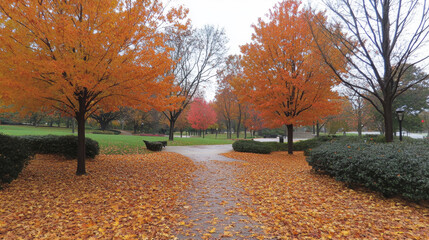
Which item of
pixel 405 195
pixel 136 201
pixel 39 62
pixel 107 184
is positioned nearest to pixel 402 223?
pixel 405 195

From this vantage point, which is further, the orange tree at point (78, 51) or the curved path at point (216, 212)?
the orange tree at point (78, 51)

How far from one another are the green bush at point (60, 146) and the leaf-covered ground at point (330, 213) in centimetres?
673

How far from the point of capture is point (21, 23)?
15.8ft

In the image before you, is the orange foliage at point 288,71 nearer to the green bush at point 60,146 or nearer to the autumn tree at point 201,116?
the green bush at point 60,146

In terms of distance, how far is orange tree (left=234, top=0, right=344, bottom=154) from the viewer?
35.7ft

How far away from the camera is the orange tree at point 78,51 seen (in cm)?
482

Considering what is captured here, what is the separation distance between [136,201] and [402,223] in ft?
16.1

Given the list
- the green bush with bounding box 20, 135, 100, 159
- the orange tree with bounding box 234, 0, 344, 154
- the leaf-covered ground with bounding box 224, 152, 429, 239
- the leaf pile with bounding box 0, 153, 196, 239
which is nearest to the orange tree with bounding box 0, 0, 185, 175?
the leaf pile with bounding box 0, 153, 196, 239

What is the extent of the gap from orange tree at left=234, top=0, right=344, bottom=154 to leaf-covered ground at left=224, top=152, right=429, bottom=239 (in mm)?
6359

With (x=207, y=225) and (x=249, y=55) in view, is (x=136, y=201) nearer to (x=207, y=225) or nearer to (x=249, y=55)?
(x=207, y=225)

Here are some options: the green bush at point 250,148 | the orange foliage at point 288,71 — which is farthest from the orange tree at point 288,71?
the green bush at point 250,148

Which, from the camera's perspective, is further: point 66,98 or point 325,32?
point 325,32

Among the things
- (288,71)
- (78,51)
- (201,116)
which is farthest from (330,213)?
(201,116)

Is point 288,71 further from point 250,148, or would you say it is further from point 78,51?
point 78,51
